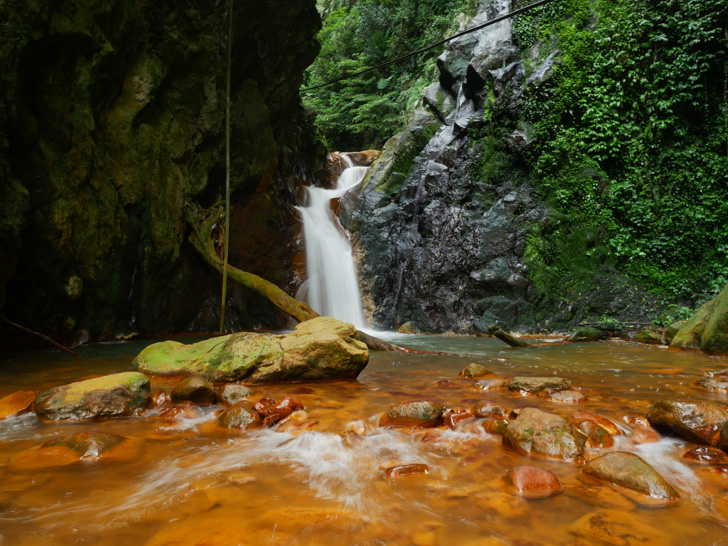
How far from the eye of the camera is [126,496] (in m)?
1.92

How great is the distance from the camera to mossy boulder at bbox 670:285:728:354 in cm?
584

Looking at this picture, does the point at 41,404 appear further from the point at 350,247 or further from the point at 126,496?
the point at 350,247

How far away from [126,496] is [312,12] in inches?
457

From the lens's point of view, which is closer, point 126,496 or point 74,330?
point 126,496

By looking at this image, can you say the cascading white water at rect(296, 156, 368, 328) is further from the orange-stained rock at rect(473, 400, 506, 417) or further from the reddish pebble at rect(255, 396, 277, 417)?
the orange-stained rock at rect(473, 400, 506, 417)

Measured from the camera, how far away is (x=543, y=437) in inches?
95.2

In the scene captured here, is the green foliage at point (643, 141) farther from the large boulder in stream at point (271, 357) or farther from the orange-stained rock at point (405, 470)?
the orange-stained rock at point (405, 470)

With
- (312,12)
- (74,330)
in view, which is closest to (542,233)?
(312,12)

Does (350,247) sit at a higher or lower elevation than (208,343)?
higher

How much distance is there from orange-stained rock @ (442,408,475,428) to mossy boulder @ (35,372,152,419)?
231 centimetres

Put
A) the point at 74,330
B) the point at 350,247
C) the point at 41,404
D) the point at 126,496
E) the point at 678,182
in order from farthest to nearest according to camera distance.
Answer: the point at 350,247 → the point at 678,182 → the point at 74,330 → the point at 41,404 → the point at 126,496

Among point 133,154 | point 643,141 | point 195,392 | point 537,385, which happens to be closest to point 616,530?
point 537,385

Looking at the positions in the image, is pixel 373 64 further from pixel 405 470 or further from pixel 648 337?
pixel 405 470

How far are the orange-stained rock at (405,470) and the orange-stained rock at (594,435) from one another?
0.97m
